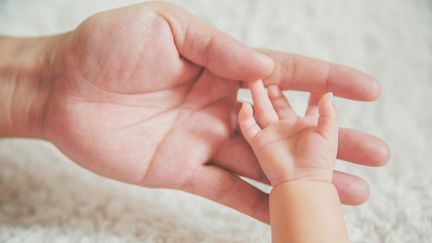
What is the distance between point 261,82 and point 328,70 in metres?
0.10

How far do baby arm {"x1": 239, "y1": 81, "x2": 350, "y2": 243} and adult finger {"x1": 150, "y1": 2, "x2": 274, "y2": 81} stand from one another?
0.18ft

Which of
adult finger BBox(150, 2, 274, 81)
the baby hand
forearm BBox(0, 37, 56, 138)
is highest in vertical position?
adult finger BBox(150, 2, 274, 81)

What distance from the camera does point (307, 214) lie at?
603 mm

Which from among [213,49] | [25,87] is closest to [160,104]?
[213,49]

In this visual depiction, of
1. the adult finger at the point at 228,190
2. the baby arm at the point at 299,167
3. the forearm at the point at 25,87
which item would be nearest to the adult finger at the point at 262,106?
the baby arm at the point at 299,167

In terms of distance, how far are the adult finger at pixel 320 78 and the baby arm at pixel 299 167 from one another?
65 mm

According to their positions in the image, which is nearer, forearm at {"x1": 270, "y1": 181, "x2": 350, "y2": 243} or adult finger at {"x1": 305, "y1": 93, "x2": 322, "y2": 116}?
forearm at {"x1": 270, "y1": 181, "x2": 350, "y2": 243}

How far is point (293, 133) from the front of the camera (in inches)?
26.9

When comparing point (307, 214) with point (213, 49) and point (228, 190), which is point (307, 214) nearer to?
point (228, 190)

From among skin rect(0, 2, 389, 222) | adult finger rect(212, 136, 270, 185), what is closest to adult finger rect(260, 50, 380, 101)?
skin rect(0, 2, 389, 222)

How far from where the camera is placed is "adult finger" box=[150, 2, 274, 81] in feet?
2.39

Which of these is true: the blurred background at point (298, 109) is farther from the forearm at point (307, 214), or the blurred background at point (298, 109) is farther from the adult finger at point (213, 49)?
the adult finger at point (213, 49)

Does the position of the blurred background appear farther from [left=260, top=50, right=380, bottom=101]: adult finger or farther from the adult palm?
[left=260, top=50, right=380, bottom=101]: adult finger

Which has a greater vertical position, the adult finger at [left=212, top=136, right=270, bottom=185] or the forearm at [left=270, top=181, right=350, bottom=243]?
the forearm at [left=270, top=181, right=350, bottom=243]
